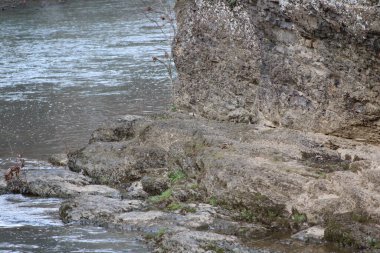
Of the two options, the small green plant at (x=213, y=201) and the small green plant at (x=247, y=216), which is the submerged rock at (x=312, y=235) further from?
the small green plant at (x=213, y=201)

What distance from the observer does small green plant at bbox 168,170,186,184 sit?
966 cm

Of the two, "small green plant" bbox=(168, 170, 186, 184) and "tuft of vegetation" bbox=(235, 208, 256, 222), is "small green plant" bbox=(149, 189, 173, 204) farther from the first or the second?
"tuft of vegetation" bbox=(235, 208, 256, 222)

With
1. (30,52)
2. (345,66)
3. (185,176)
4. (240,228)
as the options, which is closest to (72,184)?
(185,176)

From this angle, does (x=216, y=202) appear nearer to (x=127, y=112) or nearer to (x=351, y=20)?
(x=351, y=20)

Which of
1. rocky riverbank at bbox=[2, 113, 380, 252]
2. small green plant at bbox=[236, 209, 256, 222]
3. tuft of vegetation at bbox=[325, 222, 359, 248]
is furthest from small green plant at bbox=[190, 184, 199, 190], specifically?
tuft of vegetation at bbox=[325, 222, 359, 248]

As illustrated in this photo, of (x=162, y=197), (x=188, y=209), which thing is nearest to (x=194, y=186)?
(x=162, y=197)

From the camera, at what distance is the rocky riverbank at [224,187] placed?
7781mm

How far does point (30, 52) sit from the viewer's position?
2341 cm

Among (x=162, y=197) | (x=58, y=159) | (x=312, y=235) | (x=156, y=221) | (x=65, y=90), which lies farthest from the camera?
(x=65, y=90)

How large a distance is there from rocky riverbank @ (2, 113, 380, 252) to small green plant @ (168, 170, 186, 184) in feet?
0.06

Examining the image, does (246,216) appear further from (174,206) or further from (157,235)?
(157,235)

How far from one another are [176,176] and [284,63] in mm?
1888

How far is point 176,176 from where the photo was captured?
9.77 m

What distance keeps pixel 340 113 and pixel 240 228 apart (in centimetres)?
213
